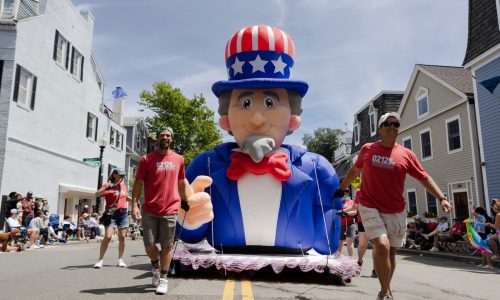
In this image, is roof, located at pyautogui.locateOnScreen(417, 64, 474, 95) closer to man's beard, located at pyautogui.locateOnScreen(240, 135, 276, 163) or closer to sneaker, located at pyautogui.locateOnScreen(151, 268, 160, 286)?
man's beard, located at pyautogui.locateOnScreen(240, 135, 276, 163)

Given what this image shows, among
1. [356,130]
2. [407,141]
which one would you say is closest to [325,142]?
[356,130]

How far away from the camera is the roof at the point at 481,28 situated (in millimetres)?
14414

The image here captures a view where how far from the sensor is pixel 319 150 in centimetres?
5200

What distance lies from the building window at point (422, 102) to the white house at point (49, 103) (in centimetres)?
1478

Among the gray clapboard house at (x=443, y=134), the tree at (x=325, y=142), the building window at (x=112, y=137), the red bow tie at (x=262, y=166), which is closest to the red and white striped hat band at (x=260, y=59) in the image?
the red bow tie at (x=262, y=166)

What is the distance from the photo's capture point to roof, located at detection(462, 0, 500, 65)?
1441 cm

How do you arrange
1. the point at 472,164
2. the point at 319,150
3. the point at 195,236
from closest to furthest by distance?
the point at 195,236 → the point at 472,164 → the point at 319,150

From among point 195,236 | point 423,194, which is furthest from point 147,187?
point 423,194

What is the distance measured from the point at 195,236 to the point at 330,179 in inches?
87.5

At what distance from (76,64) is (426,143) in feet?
57.9

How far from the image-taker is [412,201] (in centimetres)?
2116

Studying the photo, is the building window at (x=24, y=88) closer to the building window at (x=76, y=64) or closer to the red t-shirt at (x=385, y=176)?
the building window at (x=76, y=64)

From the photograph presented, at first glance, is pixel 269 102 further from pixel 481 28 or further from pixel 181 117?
pixel 181 117

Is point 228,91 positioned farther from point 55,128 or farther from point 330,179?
point 55,128
